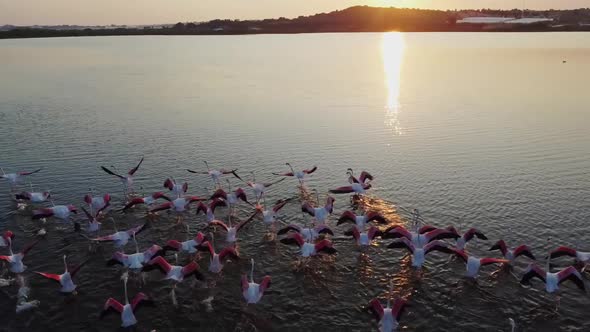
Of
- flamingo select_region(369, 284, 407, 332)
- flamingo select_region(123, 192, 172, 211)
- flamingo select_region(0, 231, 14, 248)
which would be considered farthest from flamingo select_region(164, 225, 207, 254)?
flamingo select_region(369, 284, 407, 332)

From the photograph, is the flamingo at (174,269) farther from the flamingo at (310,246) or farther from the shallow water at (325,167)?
the flamingo at (310,246)

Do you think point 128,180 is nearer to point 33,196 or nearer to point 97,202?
point 97,202

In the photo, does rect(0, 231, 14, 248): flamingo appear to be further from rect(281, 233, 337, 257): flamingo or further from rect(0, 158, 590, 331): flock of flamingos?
rect(281, 233, 337, 257): flamingo

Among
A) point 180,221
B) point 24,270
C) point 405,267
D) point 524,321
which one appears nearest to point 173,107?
point 180,221

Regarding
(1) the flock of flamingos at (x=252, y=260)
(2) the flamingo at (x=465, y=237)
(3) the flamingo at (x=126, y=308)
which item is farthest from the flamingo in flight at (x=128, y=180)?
(2) the flamingo at (x=465, y=237)

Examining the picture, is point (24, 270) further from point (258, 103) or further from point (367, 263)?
point (258, 103)
